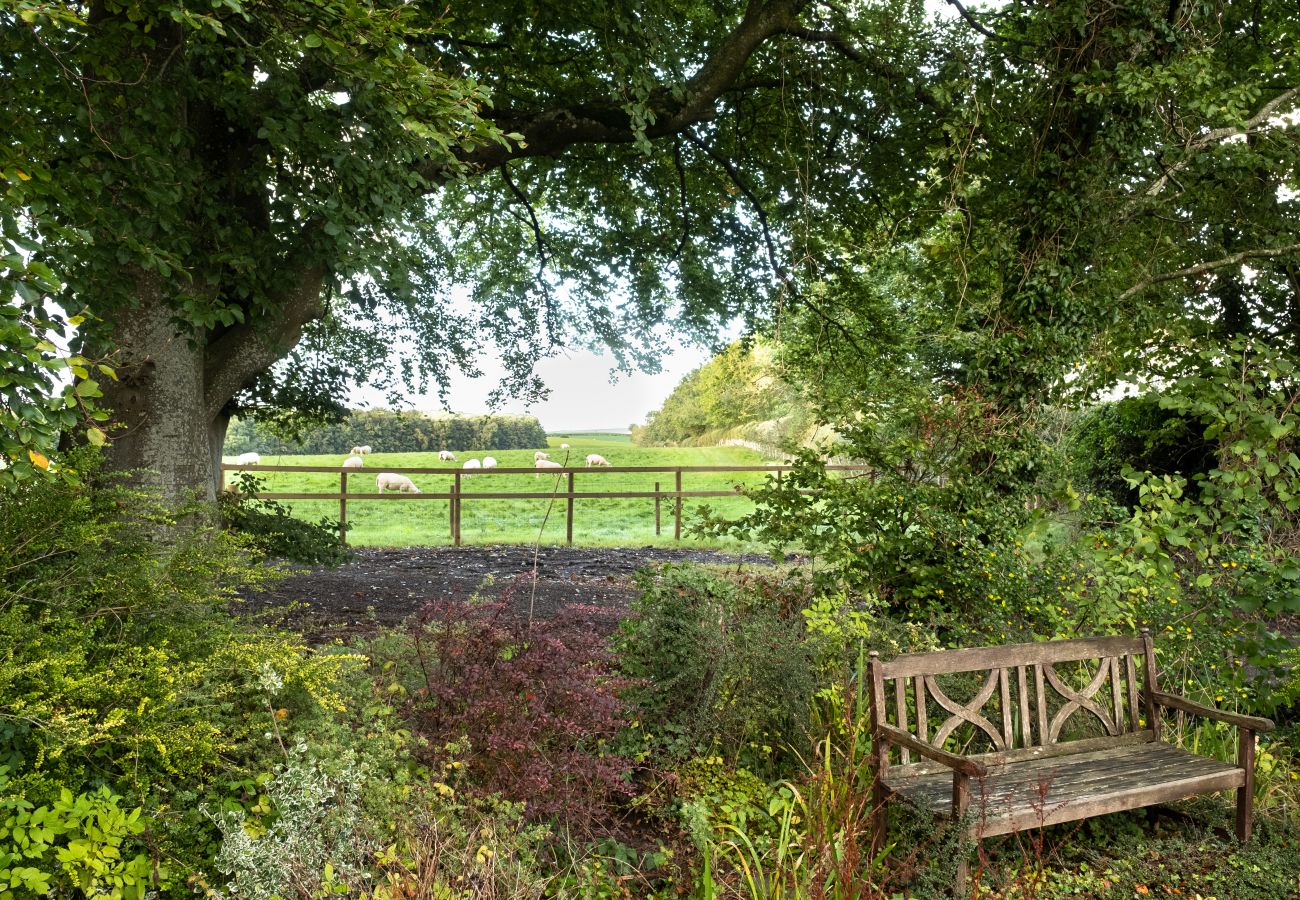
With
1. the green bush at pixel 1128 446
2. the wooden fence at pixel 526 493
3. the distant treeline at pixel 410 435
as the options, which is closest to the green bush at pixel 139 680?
the distant treeline at pixel 410 435

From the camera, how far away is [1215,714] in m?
3.40

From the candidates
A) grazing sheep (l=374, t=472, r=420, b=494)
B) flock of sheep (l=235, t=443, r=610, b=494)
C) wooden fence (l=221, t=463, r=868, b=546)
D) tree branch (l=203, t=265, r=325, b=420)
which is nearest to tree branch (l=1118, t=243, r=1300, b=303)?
wooden fence (l=221, t=463, r=868, b=546)

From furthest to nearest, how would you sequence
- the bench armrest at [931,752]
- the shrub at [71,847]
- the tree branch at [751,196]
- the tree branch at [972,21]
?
the tree branch at [751,196] → the tree branch at [972,21] → the bench armrest at [931,752] → the shrub at [71,847]

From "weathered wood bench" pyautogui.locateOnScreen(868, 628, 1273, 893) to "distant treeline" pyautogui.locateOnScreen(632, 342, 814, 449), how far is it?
8620 mm

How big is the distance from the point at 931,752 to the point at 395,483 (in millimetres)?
10991

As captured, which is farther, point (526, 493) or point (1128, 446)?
point (526, 493)

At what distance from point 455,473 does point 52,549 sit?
8.97 meters

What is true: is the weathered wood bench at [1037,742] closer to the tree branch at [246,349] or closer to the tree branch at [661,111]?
the tree branch at [246,349]

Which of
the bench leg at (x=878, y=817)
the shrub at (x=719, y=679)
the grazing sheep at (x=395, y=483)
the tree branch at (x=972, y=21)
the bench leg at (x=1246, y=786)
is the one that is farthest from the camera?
the grazing sheep at (x=395, y=483)

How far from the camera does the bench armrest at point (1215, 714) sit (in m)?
3.20

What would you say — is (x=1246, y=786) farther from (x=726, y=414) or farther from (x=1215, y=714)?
(x=726, y=414)

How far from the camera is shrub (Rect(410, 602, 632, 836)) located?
112 inches

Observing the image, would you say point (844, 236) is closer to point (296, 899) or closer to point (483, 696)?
point (483, 696)

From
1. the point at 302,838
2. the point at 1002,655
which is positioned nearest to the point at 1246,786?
the point at 1002,655
